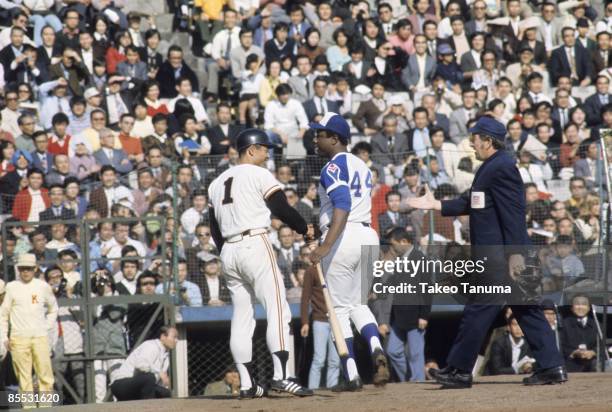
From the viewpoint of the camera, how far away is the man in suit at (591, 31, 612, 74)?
20.3 m

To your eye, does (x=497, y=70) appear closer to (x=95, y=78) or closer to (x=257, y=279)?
(x=95, y=78)

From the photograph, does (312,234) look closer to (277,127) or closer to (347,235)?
(347,235)

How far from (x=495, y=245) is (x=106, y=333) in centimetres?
749

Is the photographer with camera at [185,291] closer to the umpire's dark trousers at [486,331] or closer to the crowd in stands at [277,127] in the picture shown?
the crowd in stands at [277,127]

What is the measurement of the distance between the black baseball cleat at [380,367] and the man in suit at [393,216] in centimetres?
632

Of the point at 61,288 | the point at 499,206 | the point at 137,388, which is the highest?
the point at 499,206

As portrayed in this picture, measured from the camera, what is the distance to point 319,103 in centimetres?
1809

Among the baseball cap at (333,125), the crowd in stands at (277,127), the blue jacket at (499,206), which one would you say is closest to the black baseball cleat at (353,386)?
the blue jacket at (499,206)

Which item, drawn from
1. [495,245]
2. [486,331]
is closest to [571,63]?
[495,245]

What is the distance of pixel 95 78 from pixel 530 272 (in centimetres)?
1094

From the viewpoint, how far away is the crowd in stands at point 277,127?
50.2 feet

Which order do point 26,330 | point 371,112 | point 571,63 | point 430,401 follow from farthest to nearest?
point 571,63 → point 371,112 → point 26,330 → point 430,401

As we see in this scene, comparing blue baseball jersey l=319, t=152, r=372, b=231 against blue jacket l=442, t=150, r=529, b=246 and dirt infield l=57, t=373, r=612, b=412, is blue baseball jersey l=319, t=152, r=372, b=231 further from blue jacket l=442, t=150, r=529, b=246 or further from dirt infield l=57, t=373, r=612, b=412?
dirt infield l=57, t=373, r=612, b=412

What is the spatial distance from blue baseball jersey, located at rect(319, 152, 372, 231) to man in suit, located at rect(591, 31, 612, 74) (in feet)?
38.8
